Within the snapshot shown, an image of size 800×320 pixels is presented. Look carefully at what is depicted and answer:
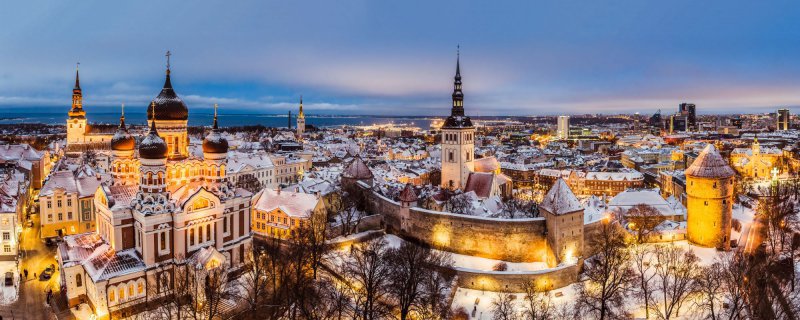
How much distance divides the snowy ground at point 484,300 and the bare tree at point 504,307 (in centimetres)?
26

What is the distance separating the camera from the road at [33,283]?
2616cm

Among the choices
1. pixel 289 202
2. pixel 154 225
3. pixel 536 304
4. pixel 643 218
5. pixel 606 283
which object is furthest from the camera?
pixel 643 218

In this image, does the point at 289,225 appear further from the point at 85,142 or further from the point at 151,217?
the point at 85,142

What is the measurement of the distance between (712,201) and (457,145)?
21480 mm

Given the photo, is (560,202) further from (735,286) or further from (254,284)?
(254,284)

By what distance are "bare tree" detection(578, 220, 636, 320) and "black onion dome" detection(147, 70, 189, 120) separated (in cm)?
2508

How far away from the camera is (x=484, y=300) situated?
1124 inches

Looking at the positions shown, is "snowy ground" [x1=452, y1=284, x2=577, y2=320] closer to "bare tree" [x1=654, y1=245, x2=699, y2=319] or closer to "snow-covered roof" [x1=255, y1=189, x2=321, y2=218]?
"bare tree" [x1=654, y1=245, x2=699, y2=319]

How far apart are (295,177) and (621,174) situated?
4256 cm

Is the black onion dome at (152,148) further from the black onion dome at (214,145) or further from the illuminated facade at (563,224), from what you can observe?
the illuminated facade at (563,224)

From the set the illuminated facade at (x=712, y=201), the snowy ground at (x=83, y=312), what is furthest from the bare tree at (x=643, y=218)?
the snowy ground at (x=83, y=312)

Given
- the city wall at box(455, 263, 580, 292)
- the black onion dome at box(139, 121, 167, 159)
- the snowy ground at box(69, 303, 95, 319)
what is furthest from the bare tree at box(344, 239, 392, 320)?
the snowy ground at box(69, 303, 95, 319)

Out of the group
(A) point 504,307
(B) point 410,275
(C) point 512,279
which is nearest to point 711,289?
(C) point 512,279

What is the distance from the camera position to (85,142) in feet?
249
